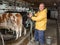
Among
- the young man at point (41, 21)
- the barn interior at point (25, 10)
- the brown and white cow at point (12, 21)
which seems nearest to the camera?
the young man at point (41, 21)

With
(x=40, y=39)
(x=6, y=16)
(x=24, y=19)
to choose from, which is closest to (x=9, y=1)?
(x=6, y=16)

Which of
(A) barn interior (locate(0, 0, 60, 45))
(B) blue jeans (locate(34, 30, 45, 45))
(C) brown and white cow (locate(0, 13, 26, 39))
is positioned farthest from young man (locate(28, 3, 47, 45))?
(C) brown and white cow (locate(0, 13, 26, 39))

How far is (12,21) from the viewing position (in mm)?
4707

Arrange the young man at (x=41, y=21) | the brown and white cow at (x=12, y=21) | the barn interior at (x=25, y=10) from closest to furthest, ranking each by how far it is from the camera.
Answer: the young man at (x=41, y=21)
the barn interior at (x=25, y=10)
the brown and white cow at (x=12, y=21)

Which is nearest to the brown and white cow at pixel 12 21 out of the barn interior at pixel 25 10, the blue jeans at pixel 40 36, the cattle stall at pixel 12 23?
the cattle stall at pixel 12 23

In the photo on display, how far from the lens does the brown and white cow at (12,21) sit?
4.70 meters

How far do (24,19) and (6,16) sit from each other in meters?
0.50

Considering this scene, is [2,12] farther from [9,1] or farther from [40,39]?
[40,39]

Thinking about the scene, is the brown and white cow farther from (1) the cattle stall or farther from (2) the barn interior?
(2) the barn interior

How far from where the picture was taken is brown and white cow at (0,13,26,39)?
4.70m

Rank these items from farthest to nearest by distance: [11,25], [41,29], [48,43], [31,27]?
[31,27] → [11,25] → [48,43] → [41,29]

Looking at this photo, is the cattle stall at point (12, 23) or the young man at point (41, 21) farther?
the cattle stall at point (12, 23)

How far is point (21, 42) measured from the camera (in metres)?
4.43

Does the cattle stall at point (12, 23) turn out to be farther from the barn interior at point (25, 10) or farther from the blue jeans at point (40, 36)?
the blue jeans at point (40, 36)
